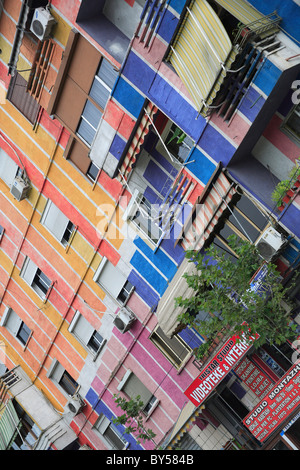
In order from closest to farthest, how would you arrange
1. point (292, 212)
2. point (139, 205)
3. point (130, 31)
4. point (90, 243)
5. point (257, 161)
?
1. point (292, 212)
2. point (257, 161)
3. point (130, 31)
4. point (139, 205)
5. point (90, 243)

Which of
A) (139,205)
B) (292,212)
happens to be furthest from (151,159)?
(292,212)

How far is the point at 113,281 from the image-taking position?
30922 millimetres

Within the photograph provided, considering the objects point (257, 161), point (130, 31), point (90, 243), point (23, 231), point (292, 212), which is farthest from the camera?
point (23, 231)

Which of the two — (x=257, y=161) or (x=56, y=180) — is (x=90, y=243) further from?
(x=257, y=161)

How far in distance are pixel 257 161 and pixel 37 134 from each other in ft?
32.1

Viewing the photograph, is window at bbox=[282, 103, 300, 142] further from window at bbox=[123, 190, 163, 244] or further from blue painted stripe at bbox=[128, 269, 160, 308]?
blue painted stripe at bbox=[128, 269, 160, 308]

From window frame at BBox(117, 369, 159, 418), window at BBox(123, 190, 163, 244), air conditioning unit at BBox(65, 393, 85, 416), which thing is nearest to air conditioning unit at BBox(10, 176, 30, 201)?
window at BBox(123, 190, 163, 244)

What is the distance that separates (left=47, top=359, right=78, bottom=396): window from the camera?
3428cm

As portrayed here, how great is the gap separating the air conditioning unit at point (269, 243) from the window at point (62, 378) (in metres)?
13.0

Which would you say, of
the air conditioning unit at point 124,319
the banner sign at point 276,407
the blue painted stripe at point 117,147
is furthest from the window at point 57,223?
the banner sign at point 276,407

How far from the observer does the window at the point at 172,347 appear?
2950 cm

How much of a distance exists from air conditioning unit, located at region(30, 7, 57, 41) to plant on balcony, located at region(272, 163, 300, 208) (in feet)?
32.2

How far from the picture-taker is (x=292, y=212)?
77.6 feet

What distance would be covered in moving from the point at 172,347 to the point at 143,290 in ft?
→ 7.49
